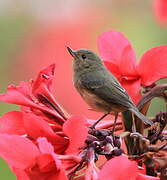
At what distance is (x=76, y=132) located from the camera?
731 millimetres

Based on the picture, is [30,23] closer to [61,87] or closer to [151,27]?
[151,27]

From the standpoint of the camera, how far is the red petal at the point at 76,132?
73 cm

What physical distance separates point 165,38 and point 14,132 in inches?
129

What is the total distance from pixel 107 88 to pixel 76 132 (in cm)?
37

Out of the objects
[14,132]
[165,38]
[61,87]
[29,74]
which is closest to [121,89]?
[14,132]

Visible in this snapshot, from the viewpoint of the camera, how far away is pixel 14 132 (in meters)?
0.81

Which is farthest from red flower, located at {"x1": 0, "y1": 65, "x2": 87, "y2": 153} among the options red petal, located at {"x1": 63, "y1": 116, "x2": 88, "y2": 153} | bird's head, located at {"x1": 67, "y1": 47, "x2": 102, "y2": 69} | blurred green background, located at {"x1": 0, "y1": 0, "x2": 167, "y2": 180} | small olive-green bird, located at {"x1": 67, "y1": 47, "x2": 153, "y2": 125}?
blurred green background, located at {"x1": 0, "y1": 0, "x2": 167, "y2": 180}

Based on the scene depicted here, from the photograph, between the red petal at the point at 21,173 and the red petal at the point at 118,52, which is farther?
the red petal at the point at 118,52

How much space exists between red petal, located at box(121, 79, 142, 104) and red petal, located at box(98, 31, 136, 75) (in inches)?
0.7

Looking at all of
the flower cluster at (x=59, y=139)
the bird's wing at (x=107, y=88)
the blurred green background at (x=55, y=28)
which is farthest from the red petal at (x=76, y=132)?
the blurred green background at (x=55, y=28)

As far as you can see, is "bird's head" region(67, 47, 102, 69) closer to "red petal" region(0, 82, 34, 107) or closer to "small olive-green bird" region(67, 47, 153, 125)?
"small olive-green bird" region(67, 47, 153, 125)

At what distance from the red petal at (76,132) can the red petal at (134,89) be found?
8.5 inches

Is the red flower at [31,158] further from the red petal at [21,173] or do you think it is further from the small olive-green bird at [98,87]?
the small olive-green bird at [98,87]

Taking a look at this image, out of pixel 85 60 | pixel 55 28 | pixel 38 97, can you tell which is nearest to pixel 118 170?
pixel 38 97
